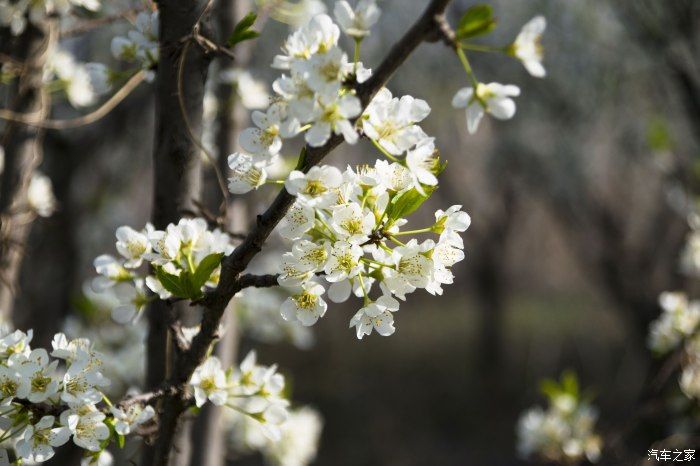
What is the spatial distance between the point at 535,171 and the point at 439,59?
2237mm

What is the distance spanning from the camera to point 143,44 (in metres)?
1.14

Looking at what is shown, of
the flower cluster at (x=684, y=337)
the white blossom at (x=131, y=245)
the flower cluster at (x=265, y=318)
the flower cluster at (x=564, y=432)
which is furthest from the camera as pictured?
the flower cluster at (x=265, y=318)

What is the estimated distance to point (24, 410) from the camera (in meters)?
0.89

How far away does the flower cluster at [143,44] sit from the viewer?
1.13m

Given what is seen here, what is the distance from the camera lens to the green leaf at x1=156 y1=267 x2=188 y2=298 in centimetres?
87

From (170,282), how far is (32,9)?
3.14 ft

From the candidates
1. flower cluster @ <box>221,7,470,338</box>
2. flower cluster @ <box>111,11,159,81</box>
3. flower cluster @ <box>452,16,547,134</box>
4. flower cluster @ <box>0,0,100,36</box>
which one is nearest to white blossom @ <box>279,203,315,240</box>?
flower cluster @ <box>221,7,470,338</box>

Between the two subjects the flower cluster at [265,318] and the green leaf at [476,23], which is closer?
the green leaf at [476,23]

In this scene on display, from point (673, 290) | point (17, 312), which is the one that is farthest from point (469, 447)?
point (17, 312)

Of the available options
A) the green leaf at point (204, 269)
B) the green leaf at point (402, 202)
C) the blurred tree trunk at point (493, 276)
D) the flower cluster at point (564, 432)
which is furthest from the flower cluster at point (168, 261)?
the blurred tree trunk at point (493, 276)

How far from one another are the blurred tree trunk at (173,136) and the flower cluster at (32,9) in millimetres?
448

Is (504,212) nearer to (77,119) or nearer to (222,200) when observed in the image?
(222,200)

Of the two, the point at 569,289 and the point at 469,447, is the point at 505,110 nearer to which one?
the point at 469,447

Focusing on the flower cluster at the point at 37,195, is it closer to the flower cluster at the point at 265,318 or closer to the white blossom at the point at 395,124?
the flower cluster at the point at 265,318
